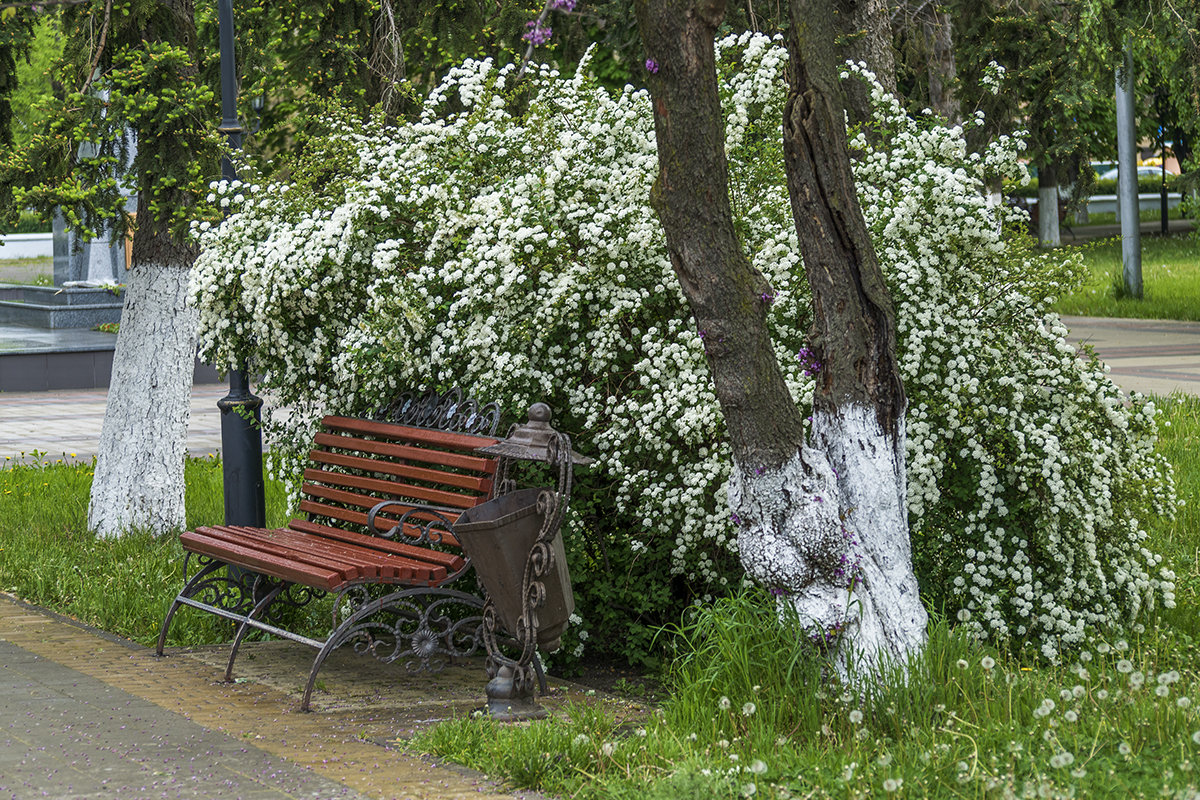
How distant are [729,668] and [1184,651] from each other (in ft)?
7.49

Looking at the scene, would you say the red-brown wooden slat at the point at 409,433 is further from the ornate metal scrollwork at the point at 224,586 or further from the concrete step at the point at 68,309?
the concrete step at the point at 68,309

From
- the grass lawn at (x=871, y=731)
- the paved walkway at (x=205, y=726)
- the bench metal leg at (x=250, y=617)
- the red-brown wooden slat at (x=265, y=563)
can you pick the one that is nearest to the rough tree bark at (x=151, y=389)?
the paved walkway at (x=205, y=726)

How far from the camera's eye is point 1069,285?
6176 mm

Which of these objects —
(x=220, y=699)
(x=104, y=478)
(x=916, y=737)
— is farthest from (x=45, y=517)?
(x=916, y=737)

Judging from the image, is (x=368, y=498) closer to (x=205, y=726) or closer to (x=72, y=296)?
(x=205, y=726)

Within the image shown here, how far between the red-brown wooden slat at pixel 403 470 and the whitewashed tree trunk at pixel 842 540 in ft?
3.97

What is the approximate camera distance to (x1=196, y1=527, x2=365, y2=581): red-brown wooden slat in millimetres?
5504

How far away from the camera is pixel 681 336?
6.02 meters

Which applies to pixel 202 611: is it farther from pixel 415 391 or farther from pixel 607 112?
pixel 607 112

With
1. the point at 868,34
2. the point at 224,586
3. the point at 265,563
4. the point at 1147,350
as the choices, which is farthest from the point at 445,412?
the point at 1147,350

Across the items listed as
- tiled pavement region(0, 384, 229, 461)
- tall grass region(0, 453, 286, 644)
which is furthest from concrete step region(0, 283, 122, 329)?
tall grass region(0, 453, 286, 644)

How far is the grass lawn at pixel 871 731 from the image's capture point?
4023 mm

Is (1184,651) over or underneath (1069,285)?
underneath

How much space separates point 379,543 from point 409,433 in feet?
1.74
